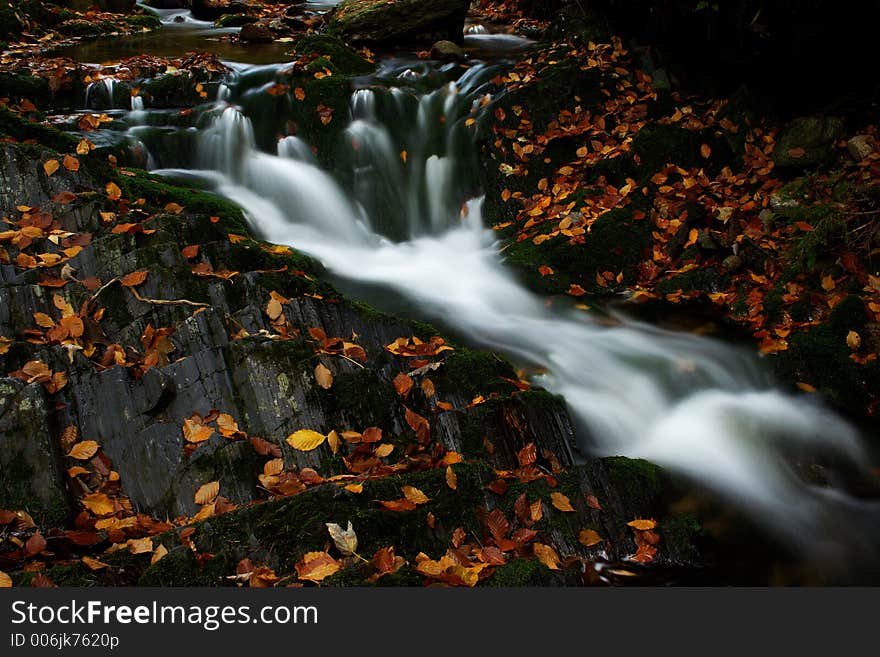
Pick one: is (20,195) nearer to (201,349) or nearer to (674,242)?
(201,349)

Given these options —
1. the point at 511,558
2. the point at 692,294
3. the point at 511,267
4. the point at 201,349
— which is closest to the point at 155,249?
the point at 201,349

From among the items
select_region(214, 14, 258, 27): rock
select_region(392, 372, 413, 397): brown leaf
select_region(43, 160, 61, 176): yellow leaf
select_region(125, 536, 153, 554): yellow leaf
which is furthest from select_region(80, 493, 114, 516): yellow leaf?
select_region(214, 14, 258, 27): rock

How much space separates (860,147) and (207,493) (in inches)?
265

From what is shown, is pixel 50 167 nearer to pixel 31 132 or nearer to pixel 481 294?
pixel 31 132

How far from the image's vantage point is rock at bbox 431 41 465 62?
10.5 m

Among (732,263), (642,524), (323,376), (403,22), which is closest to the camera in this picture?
(642,524)

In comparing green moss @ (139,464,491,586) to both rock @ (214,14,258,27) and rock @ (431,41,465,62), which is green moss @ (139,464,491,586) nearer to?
rock @ (431,41,465,62)

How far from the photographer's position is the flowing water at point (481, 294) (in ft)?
15.3

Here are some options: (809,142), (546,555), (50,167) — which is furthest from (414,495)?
(809,142)

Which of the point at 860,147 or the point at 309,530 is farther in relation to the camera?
the point at 860,147

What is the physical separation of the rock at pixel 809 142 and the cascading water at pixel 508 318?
7.88 ft

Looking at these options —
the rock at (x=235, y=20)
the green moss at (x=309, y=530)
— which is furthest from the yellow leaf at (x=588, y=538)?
the rock at (x=235, y=20)

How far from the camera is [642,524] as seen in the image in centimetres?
382

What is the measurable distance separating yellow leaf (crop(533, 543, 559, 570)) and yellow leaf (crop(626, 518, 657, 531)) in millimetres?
693
